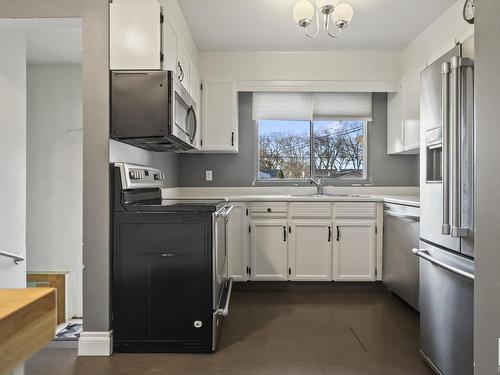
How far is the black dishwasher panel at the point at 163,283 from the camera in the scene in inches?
82.0

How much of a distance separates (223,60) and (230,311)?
7.91 feet

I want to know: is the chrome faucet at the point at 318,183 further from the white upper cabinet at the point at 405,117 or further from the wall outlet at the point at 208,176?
the wall outlet at the point at 208,176

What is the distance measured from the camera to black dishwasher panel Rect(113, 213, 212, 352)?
2.08 m

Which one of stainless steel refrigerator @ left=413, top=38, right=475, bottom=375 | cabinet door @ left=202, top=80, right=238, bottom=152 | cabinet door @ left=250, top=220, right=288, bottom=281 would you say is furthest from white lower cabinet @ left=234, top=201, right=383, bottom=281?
stainless steel refrigerator @ left=413, top=38, right=475, bottom=375

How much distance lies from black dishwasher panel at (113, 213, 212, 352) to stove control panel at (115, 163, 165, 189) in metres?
0.23

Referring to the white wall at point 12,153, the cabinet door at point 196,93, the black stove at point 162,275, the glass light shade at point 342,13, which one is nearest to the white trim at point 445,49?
the glass light shade at point 342,13

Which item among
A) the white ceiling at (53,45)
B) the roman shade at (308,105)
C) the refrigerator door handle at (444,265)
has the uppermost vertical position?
the white ceiling at (53,45)

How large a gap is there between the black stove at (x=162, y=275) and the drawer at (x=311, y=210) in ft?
4.55

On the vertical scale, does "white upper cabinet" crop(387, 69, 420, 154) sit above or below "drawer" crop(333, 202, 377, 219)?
above

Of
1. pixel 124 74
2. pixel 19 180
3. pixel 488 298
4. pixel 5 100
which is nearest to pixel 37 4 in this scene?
pixel 124 74

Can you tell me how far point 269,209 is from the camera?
11.0 ft

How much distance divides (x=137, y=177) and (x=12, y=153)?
1.20m

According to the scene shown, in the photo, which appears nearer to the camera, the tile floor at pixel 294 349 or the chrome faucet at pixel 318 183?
the tile floor at pixel 294 349

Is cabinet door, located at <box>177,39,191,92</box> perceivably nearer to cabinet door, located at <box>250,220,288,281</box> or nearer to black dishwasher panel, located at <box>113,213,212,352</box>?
black dishwasher panel, located at <box>113,213,212,352</box>
